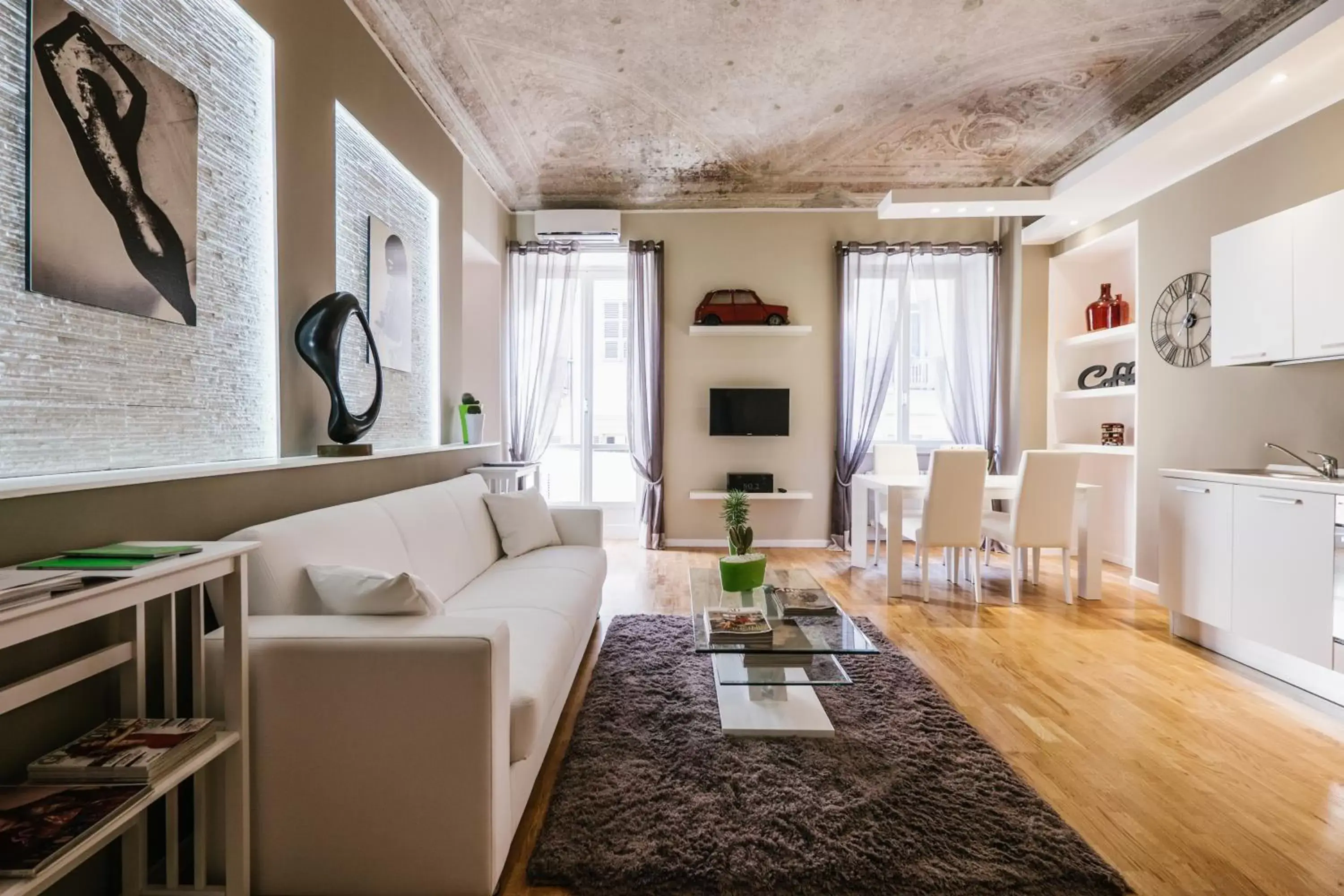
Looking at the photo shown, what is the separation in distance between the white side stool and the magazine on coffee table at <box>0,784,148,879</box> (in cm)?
307

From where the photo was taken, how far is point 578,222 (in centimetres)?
565

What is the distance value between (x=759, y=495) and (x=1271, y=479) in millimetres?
3435

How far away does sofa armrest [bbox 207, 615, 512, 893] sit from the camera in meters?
1.41

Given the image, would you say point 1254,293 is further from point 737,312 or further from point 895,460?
point 737,312

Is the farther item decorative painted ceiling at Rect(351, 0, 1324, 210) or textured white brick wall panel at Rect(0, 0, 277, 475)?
decorative painted ceiling at Rect(351, 0, 1324, 210)

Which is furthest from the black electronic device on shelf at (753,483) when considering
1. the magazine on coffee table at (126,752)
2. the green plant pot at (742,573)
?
the magazine on coffee table at (126,752)

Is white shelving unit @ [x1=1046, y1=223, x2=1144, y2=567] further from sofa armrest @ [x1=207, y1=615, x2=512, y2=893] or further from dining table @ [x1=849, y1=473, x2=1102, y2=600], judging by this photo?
sofa armrest @ [x1=207, y1=615, x2=512, y2=893]

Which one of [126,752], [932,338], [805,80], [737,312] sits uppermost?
[805,80]

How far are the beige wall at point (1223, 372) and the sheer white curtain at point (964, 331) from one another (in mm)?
1070

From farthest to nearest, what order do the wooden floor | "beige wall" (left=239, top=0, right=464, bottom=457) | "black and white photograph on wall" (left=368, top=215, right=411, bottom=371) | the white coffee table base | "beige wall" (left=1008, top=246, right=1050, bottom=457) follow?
"beige wall" (left=1008, top=246, right=1050, bottom=457), "black and white photograph on wall" (left=368, top=215, right=411, bottom=371), "beige wall" (left=239, top=0, right=464, bottom=457), the white coffee table base, the wooden floor

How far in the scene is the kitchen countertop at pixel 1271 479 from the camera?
254 cm

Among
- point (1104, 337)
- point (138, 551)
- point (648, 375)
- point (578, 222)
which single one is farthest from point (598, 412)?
point (138, 551)

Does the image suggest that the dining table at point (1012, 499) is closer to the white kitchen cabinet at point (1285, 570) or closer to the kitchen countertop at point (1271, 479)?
the kitchen countertop at point (1271, 479)

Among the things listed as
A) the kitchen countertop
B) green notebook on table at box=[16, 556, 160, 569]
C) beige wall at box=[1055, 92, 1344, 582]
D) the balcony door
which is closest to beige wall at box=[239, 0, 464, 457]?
green notebook on table at box=[16, 556, 160, 569]
